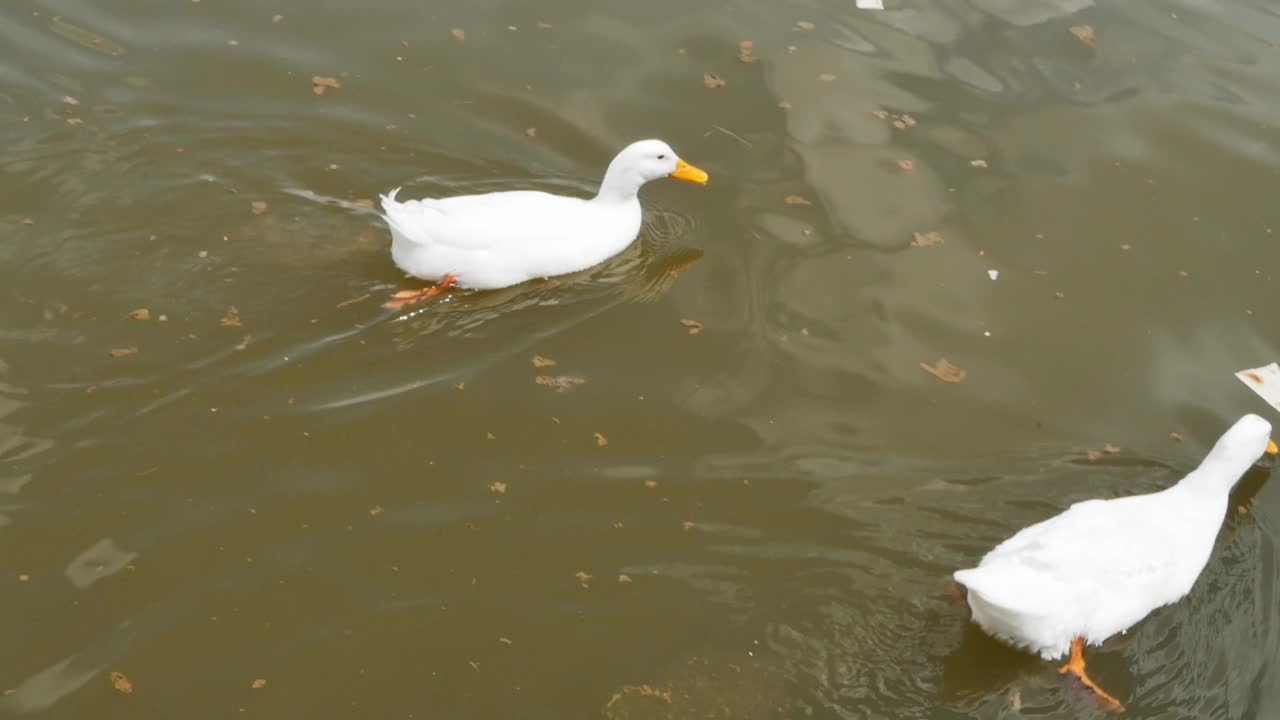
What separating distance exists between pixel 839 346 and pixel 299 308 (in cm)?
242

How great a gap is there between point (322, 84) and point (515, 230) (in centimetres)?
190

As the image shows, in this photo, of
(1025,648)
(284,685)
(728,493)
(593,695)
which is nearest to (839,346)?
(728,493)

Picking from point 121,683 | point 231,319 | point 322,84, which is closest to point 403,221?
point 231,319

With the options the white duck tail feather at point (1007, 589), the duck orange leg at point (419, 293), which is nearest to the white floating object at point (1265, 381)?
the white duck tail feather at point (1007, 589)

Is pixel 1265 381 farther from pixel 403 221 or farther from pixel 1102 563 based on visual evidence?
pixel 403 221

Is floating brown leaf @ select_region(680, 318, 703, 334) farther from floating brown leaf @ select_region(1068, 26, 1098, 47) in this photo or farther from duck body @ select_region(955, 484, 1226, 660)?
floating brown leaf @ select_region(1068, 26, 1098, 47)

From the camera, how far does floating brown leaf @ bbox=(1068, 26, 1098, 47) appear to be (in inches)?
313

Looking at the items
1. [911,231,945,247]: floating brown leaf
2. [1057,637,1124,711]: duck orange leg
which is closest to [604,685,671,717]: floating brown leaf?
[1057,637,1124,711]: duck orange leg

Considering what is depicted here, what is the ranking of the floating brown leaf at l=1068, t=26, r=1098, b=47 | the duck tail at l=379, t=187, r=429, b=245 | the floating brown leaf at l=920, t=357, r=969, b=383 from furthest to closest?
1. the floating brown leaf at l=1068, t=26, r=1098, b=47
2. the floating brown leaf at l=920, t=357, r=969, b=383
3. the duck tail at l=379, t=187, r=429, b=245

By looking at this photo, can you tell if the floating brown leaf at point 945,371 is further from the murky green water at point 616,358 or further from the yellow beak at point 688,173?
the yellow beak at point 688,173

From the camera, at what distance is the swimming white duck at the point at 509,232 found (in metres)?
5.56

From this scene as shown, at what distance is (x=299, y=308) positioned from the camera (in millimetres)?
5461

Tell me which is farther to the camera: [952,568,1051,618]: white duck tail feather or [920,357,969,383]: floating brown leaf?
[920,357,969,383]: floating brown leaf

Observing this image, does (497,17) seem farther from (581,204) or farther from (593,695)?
(593,695)
